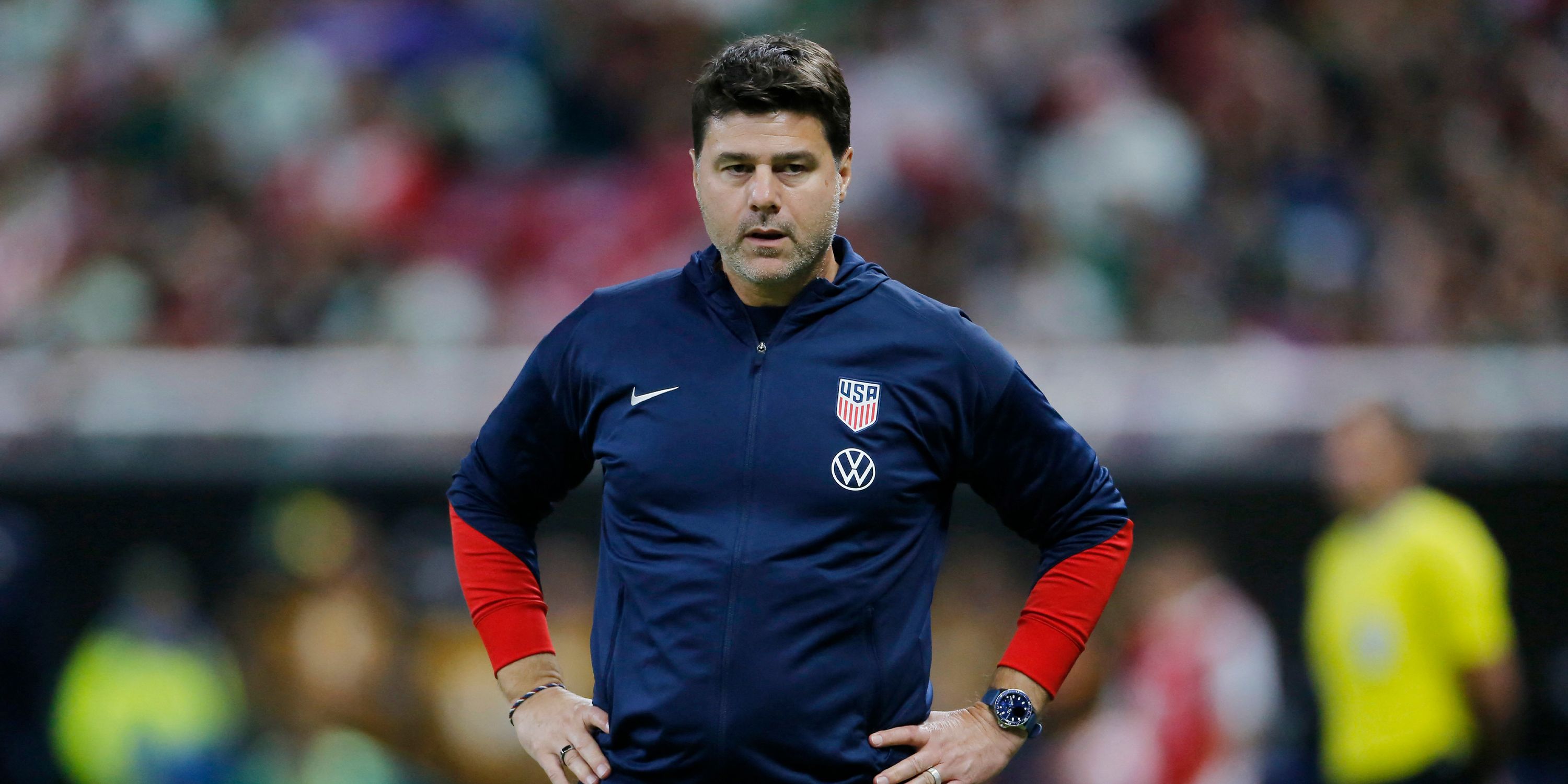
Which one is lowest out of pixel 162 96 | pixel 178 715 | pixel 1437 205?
pixel 178 715

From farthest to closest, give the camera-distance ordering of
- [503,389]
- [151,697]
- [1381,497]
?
[151,697], [503,389], [1381,497]

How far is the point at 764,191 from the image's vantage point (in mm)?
2789

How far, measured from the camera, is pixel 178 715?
25.1ft

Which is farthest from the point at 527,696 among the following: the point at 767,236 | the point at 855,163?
the point at 855,163

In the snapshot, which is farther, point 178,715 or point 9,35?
point 9,35

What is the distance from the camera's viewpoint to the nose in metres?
2.79

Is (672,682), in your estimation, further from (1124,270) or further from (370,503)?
(1124,270)

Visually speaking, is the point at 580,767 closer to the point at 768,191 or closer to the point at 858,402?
the point at 858,402

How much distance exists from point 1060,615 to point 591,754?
32.6 inches

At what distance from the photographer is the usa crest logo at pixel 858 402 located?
110 inches

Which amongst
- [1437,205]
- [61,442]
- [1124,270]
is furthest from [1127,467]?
[61,442]

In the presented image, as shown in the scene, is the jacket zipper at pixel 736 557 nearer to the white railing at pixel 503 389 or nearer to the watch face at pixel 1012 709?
the watch face at pixel 1012 709

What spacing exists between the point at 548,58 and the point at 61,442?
12.5ft

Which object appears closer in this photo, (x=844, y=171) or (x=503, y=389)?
(x=844, y=171)
